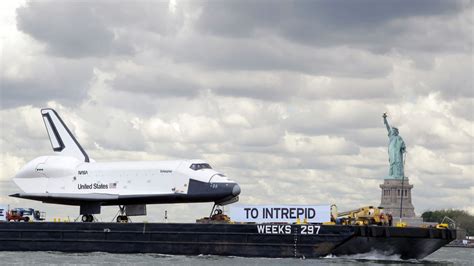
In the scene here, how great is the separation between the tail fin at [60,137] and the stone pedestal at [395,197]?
7569 cm

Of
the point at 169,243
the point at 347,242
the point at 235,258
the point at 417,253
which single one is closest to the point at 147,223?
the point at 169,243

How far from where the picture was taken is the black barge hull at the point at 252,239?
70.2m

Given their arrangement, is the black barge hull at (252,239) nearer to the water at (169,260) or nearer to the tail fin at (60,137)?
the water at (169,260)

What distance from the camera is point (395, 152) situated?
153750mm

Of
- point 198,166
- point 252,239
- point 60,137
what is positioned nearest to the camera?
point 252,239

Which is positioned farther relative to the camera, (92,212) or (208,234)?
(92,212)

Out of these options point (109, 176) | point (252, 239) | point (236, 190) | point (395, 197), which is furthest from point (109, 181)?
point (395, 197)

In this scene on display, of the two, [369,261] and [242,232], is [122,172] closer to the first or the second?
[242,232]

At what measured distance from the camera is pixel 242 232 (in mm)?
71562

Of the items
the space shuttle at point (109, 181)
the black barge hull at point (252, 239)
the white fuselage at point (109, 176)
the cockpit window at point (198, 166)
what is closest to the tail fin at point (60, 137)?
the space shuttle at point (109, 181)

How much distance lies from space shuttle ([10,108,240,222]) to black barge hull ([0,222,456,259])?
2.64 metres

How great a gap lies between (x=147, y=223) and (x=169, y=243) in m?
2.36

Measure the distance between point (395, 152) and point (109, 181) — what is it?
82.5 meters

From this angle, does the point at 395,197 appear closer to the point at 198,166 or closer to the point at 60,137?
the point at 60,137
